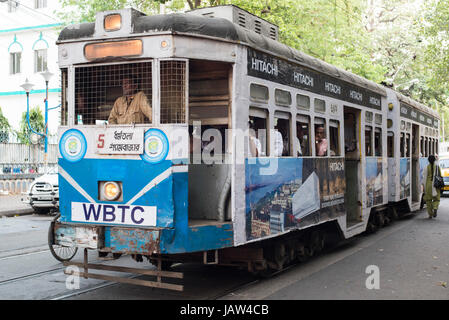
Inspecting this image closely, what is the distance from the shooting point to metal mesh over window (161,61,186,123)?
5977 mm

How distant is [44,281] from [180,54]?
374cm

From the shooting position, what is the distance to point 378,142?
39.2 feet

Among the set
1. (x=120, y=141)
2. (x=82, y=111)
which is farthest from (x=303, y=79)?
(x=82, y=111)

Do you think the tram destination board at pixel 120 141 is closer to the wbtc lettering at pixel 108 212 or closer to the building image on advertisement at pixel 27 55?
the wbtc lettering at pixel 108 212

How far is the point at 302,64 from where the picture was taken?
7961 mm

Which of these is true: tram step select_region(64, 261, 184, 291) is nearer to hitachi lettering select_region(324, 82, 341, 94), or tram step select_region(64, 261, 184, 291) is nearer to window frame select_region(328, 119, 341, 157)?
window frame select_region(328, 119, 341, 157)

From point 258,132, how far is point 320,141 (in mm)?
1991

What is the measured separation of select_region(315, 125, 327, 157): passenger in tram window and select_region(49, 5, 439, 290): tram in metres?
0.27

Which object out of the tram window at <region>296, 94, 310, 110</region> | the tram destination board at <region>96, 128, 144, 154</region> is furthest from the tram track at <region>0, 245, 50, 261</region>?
the tram window at <region>296, 94, 310, 110</region>

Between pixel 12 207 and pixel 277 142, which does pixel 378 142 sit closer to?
pixel 277 142

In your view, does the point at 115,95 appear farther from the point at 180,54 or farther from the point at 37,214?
the point at 37,214

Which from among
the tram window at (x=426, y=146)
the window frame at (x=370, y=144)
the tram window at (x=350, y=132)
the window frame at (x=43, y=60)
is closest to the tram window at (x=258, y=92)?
the tram window at (x=350, y=132)

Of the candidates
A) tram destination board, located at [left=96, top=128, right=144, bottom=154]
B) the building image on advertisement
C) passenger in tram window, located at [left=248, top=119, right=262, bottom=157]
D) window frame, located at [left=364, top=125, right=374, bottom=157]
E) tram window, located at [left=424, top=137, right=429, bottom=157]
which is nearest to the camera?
tram destination board, located at [left=96, top=128, right=144, bottom=154]

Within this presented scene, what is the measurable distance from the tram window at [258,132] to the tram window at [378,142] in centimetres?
537
